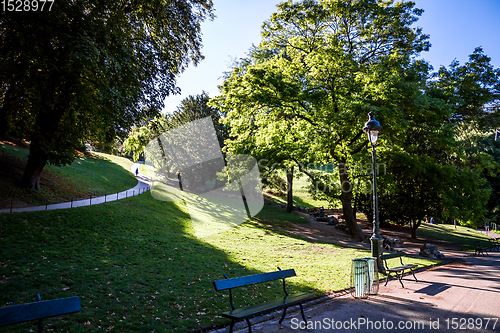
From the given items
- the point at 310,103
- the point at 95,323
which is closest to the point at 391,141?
the point at 310,103

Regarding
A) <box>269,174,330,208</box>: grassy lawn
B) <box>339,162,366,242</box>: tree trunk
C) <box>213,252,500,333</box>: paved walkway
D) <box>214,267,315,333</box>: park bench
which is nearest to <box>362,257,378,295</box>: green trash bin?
<box>213,252,500,333</box>: paved walkway

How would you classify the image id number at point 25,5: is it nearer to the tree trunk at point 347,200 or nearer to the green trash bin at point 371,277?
the green trash bin at point 371,277

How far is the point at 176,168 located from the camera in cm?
3244

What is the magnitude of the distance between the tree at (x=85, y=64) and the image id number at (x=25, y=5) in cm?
13

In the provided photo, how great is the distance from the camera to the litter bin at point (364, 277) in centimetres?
720

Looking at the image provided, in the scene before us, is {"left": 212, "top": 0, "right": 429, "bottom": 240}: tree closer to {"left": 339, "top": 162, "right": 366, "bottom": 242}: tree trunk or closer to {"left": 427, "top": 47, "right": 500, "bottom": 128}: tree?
{"left": 339, "top": 162, "right": 366, "bottom": 242}: tree trunk

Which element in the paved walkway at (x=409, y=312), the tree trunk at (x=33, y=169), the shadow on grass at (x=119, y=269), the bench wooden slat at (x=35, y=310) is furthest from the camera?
the tree trunk at (x=33, y=169)

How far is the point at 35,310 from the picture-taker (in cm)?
321

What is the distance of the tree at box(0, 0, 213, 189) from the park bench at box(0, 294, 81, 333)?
6.95m

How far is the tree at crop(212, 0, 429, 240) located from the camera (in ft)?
51.6

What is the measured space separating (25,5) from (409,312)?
13228mm

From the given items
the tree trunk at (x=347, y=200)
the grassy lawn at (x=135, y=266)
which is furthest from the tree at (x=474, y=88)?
the grassy lawn at (x=135, y=266)

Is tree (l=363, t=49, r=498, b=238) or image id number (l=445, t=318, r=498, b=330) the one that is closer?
image id number (l=445, t=318, r=498, b=330)

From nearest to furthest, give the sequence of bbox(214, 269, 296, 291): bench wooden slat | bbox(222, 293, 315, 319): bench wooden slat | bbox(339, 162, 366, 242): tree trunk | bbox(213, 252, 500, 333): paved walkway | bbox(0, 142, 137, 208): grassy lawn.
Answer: bbox(222, 293, 315, 319): bench wooden slat, bbox(214, 269, 296, 291): bench wooden slat, bbox(213, 252, 500, 333): paved walkway, bbox(0, 142, 137, 208): grassy lawn, bbox(339, 162, 366, 242): tree trunk
